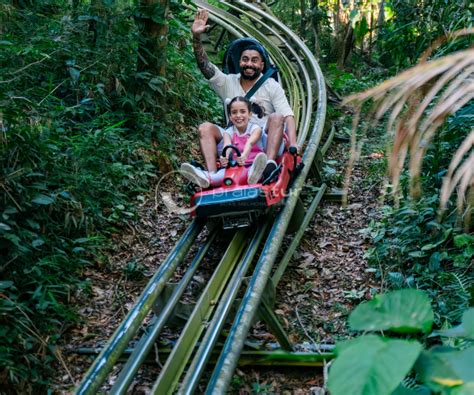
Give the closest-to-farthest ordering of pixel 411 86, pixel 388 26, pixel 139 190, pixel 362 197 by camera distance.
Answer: pixel 411 86, pixel 139 190, pixel 362 197, pixel 388 26

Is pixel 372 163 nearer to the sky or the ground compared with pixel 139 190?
nearer to the sky

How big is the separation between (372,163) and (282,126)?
2.33 m

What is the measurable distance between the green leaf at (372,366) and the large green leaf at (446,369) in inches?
3.0

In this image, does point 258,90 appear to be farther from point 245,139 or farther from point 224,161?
point 224,161

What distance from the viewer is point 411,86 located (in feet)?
4.26

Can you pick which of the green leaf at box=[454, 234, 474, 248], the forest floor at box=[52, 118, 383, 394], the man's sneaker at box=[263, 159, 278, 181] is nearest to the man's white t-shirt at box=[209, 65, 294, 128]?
the man's sneaker at box=[263, 159, 278, 181]

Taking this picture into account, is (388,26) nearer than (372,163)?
No

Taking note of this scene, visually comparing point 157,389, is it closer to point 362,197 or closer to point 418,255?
point 418,255

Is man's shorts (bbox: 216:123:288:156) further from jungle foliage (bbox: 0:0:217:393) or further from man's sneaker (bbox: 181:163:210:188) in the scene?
jungle foliage (bbox: 0:0:217:393)

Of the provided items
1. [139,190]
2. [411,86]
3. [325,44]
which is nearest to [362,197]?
[139,190]

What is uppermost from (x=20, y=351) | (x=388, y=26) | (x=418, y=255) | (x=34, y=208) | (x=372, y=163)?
(x=388, y=26)

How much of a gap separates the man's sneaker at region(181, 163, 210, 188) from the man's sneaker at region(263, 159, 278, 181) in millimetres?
516

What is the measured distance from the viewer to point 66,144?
16.6ft

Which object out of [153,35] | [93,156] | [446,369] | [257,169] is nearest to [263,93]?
[257,169]
